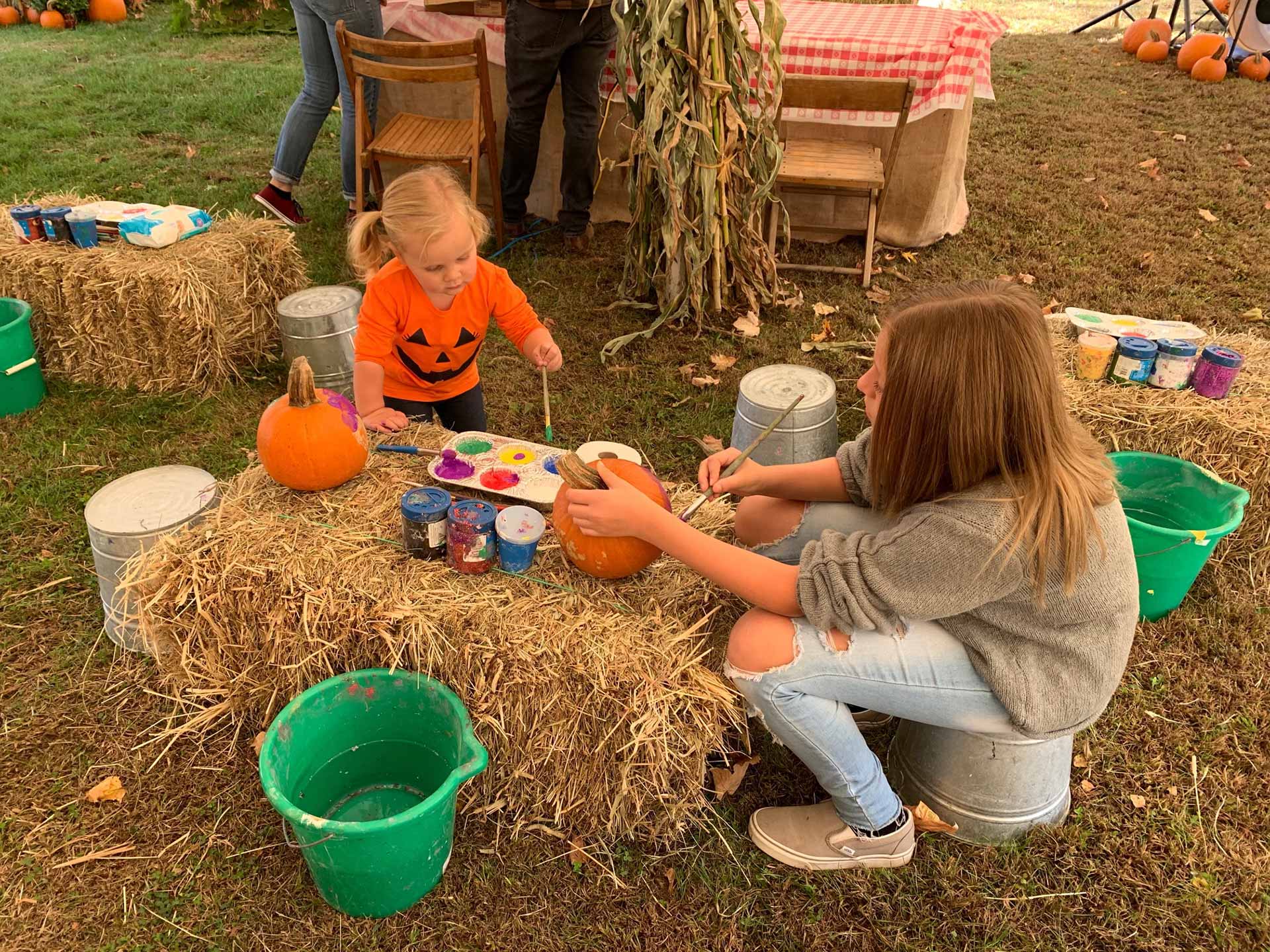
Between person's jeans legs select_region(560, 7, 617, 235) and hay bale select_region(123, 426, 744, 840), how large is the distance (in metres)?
3.14

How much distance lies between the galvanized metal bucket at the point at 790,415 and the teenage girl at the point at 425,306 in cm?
69

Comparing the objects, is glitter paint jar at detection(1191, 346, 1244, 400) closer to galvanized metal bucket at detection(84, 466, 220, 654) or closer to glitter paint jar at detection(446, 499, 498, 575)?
glitter paint jar at detection(446, 499, 498, 575)

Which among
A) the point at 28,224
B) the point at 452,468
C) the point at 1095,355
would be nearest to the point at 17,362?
the point at 28,224

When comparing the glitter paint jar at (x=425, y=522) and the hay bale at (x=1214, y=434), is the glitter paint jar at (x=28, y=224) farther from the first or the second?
the hay bale at (x=1214, y=434)

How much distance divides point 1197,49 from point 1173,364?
7.32 m

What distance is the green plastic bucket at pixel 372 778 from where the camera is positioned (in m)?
1.80

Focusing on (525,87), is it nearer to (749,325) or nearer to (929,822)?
(749,325)

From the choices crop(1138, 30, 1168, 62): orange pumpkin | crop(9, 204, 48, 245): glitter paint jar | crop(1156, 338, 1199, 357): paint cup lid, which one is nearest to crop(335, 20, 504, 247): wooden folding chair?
crop(9, 204, 48, 245): glitter paint jar

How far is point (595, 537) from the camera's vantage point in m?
2.06

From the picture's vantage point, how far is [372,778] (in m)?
2.25

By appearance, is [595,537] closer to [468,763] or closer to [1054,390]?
[468,763]

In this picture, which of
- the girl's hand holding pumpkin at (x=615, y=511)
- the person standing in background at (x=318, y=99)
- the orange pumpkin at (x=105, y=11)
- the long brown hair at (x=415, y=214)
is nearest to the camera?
the girl's hand holding pumpkin at (x=615, y=511)

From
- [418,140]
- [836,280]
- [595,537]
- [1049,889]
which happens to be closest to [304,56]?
[418,140]

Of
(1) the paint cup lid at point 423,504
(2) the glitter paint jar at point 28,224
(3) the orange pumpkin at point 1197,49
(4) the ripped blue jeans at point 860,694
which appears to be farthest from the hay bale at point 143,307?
(3) the orange pumpkin at point 1197,49
